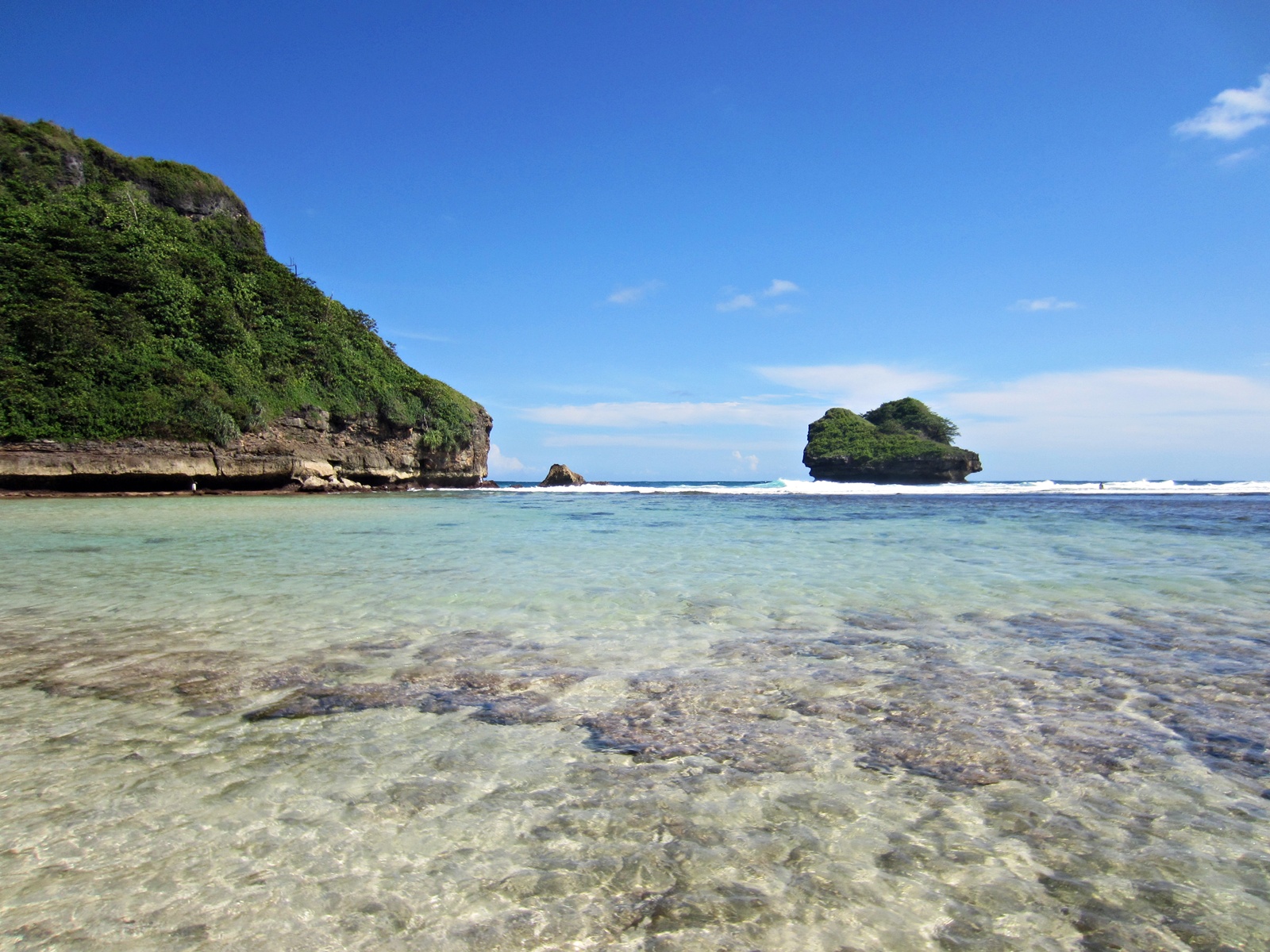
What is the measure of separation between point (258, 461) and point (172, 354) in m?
8.05

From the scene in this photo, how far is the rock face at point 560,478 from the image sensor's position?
2069 inches

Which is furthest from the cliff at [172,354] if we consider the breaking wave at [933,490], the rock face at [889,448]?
the rock face at [889,448]

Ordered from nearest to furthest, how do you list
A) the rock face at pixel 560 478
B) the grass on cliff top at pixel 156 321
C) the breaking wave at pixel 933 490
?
the grass on cliff top at pixel 156 321
the breaking wave at pixel 933 490
the rock face at pixel 560 478

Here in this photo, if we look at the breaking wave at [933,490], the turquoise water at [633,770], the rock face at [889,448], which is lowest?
the turquoise water at [633,770]

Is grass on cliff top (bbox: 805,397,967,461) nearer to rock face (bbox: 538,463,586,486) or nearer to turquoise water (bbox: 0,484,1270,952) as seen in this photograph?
rock face (bbox: 538,463,586,486)

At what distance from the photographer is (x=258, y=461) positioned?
30734mm

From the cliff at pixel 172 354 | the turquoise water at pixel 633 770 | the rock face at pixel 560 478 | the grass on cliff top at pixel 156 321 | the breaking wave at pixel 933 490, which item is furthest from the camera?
the rock face at pixel 560 478

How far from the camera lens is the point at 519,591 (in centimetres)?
677

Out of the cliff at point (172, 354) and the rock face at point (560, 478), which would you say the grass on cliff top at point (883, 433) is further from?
the cliff at point (172, 354)

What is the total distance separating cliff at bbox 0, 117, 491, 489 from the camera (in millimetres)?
27125

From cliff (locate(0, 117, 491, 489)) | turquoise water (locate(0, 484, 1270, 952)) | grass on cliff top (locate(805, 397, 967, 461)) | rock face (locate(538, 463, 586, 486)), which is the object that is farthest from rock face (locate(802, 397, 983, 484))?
turquoise water (locate(0, 484, 1270, 952))

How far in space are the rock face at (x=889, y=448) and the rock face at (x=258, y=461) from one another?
126 feet

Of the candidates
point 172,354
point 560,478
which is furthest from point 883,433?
point 172,354

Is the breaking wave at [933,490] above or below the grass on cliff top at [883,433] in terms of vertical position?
below
